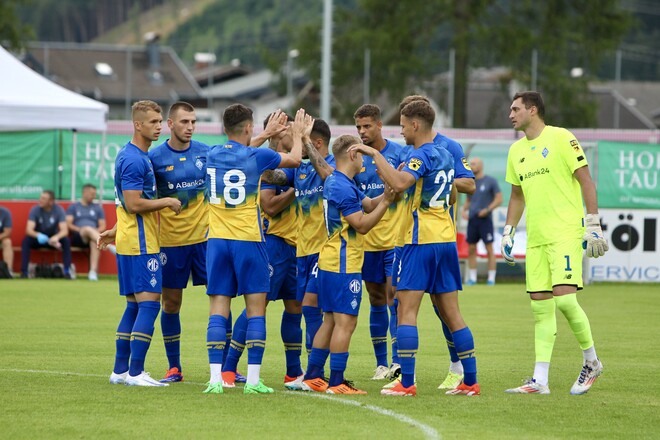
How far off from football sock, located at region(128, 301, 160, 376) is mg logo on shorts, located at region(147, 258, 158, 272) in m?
0.28

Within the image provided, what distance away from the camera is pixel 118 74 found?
8569cm

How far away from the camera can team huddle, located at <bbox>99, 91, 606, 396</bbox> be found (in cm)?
901

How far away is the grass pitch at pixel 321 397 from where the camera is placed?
758 cm

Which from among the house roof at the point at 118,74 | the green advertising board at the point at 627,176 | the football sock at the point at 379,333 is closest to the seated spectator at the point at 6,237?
the green advertising board at the point at 627,176

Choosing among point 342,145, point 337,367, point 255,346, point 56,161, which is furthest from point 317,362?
point 56,161

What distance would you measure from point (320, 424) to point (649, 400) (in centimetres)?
292

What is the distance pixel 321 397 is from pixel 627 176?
15.8 m

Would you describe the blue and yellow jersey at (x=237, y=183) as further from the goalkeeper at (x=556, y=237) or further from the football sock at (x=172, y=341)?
the goalkeeper at (x=556, y=237)

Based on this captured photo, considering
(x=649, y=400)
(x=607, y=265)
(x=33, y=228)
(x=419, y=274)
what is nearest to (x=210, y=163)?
(x=419, y=274)

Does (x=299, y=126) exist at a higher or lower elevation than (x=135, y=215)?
higher

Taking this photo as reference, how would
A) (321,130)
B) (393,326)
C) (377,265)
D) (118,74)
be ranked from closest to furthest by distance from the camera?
1. (321,130)
2. (377,265)
3. (393,326)
4. (118,74)

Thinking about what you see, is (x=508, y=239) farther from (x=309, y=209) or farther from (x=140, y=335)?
(x=140, y=335)

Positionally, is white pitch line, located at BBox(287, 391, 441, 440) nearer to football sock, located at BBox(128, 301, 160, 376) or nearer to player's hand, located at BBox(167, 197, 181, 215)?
football sock, located at BBox(128, 301, 160, 376)

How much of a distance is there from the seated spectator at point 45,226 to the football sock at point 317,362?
13756 millimetres
